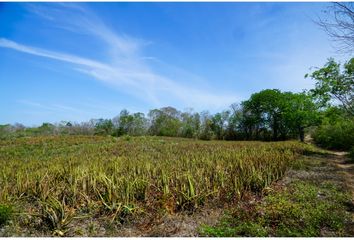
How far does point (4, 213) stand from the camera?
248 inches

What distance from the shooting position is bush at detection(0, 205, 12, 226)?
20.6 feet

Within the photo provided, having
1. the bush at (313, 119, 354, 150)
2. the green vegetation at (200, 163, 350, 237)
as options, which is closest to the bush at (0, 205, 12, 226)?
the green vegetation at (200, 163, 350, 237)

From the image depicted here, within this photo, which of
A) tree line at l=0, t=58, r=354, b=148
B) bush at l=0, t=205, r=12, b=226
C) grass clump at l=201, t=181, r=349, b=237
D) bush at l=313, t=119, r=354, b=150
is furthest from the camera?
tree line at l=0, t=58, r=354, b=148

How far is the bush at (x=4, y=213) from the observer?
6277 millimetres

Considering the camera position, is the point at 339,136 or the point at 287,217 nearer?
the point at 287,217

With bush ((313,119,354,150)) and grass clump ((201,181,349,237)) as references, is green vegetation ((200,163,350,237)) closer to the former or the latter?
grass clump ((201,181,349,237))

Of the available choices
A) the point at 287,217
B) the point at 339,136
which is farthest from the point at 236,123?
the point at 287,217

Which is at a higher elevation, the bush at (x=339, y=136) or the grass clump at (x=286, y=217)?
the bush at (x=339, y=136)

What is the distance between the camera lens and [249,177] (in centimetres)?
902

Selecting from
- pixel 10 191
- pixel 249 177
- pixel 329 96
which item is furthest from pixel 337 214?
pixel 329 96

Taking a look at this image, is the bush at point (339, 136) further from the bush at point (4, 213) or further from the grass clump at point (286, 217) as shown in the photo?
the bush at point (4, 213)

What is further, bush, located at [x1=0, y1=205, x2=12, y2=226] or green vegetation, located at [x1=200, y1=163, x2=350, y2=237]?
bush, located at [x1=0, y1=205, x2=12, y2=226]

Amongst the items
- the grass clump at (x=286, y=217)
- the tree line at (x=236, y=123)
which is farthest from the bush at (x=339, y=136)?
the grass clump at (x=286, y=217)

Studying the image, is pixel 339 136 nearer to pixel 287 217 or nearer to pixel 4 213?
pixel 287 217
